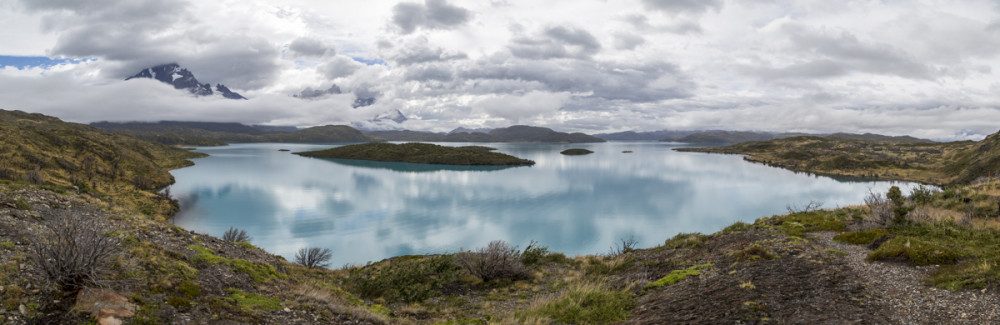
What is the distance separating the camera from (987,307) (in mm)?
7664

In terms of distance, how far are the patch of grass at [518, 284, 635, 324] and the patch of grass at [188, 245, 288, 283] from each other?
918cm

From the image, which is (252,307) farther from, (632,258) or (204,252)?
(632,258)

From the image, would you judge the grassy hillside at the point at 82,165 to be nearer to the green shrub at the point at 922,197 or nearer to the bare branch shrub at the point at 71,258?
the bare branch shrub at the point at 71,258

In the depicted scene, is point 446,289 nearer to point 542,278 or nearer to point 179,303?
point 542,278

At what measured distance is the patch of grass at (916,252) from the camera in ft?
35.1

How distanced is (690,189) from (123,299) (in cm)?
9946

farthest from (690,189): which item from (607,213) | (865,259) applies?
(865,259)

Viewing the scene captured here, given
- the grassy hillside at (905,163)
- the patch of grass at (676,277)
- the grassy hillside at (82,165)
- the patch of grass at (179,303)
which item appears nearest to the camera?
the patch of grass at (179,303)

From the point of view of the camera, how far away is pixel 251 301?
410 inches

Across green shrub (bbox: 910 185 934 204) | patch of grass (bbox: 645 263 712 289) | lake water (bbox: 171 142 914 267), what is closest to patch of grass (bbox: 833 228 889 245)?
patch of grass (bbox: 645 263 712 289)

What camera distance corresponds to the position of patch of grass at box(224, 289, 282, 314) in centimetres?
989

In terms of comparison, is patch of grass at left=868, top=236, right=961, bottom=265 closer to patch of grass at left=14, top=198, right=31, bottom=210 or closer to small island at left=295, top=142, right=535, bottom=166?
patch of grass at left=14, top=198, right=31, bottom=210

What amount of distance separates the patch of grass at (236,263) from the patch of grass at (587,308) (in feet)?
30.1

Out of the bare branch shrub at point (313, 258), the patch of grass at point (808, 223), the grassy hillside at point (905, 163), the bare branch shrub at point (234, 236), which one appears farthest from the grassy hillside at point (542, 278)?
the grassy hillside at point (905, 163)
